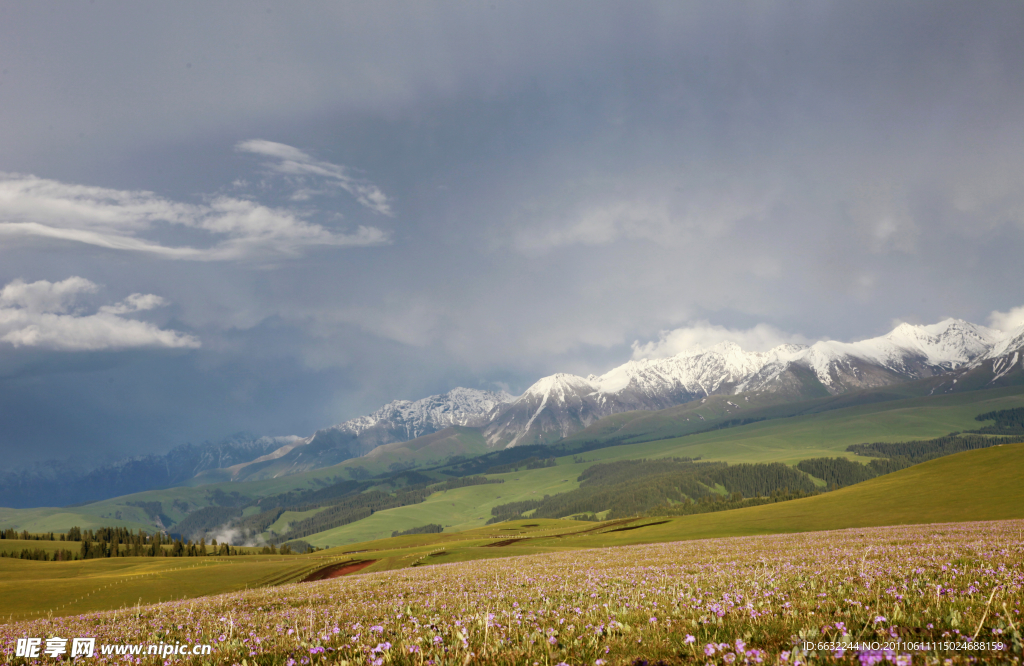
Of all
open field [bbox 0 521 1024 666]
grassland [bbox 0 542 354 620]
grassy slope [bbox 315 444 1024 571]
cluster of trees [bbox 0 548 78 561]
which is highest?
open field [bbox 0 521 1024 666]

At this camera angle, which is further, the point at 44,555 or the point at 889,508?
the point at 44,555

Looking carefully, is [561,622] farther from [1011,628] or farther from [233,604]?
[233,604]

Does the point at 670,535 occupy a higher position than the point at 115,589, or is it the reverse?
the point at 115,589

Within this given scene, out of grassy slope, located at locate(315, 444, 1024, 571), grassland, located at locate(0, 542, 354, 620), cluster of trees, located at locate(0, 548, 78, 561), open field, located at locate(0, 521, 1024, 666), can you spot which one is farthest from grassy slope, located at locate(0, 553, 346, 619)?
cluster of trees, located at locate(0, 548, 78, 561)

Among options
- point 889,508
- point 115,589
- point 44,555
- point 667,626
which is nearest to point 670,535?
point 889,508

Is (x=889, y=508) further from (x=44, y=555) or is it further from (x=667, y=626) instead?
(x=44, y=555)

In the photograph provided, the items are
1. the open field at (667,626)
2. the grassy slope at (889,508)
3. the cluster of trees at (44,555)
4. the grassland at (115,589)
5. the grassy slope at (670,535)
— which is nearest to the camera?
the open field at (667,626)

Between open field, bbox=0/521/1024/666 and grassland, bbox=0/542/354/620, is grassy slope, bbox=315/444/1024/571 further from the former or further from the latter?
open field, bbox=0/521/1024/666

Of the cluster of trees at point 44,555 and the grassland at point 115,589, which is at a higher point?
the grassland at point 115,589

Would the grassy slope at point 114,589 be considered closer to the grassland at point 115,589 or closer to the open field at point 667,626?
the grassland at point 115,589

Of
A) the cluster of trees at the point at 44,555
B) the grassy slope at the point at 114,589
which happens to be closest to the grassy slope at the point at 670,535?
the grassy slope at the point at 114,589

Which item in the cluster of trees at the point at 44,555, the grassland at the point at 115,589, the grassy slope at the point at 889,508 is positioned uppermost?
the grassland at the point at 115,589

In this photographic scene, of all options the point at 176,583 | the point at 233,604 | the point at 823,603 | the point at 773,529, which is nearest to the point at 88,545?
the point at 176,583

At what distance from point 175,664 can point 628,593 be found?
996 cm
